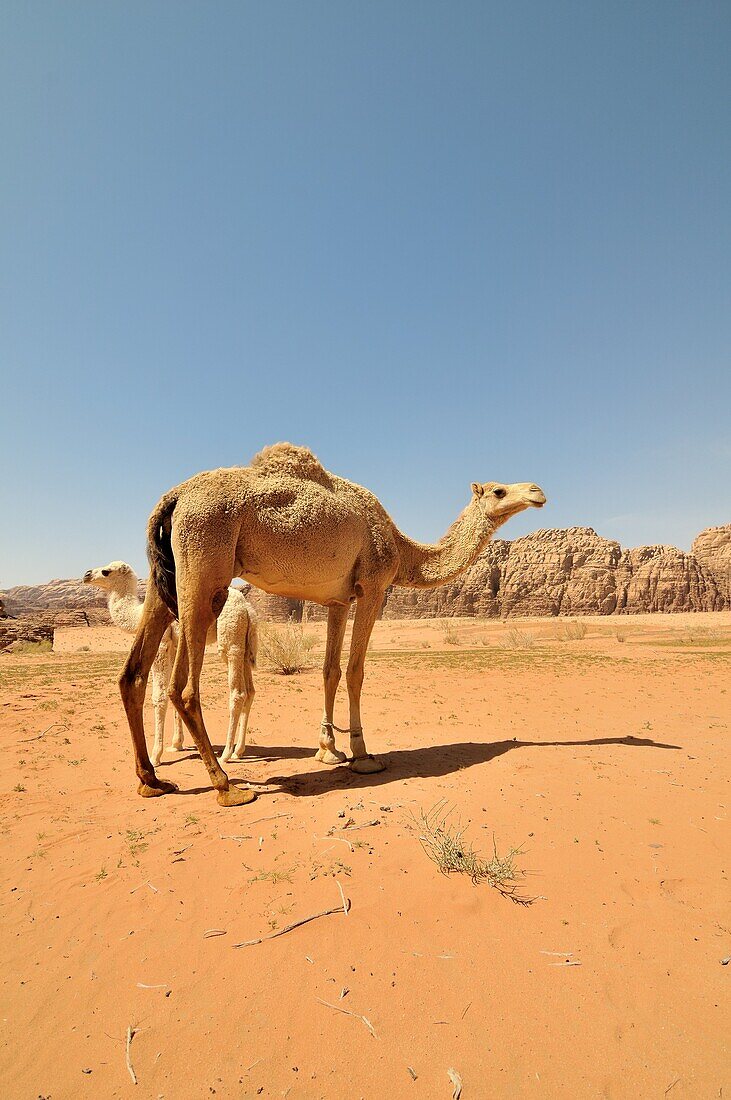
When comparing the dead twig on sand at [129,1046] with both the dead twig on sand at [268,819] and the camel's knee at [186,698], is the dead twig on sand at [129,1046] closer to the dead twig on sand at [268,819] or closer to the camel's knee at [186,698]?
the dead twig on sand at [268,819]

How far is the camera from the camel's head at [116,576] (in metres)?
8.82

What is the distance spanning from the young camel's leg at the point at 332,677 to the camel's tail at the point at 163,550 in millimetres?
1912

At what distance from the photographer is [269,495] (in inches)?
208

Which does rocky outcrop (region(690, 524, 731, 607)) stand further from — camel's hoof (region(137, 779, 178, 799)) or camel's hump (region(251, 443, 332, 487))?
camel's hoof (region(137, 779, 178, 799))

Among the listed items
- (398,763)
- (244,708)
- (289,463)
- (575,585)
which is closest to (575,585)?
(575,585)

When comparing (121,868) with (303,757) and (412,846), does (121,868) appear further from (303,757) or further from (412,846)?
(303,757)

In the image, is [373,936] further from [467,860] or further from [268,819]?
[268,819]

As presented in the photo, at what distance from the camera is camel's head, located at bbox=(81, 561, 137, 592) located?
8.82 m

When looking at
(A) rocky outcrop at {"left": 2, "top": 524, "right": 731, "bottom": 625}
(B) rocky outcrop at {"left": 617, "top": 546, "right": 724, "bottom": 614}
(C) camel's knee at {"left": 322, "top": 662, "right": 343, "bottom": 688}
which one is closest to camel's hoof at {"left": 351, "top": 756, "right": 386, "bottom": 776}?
(C) camel's knee at {"left": 322, "top": 662, "right": 343, "bottom": 688}

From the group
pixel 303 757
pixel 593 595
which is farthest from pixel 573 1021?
pixel 593 595

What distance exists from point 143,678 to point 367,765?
2588 mm

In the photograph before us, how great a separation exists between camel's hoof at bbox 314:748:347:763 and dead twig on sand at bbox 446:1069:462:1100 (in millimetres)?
4305

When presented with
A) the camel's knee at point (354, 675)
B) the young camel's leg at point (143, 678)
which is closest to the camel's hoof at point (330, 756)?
the camel's knee at point (354, 675)

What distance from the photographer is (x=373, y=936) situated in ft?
9.61
